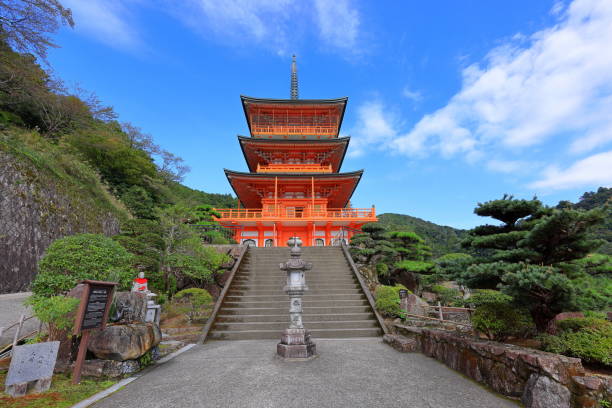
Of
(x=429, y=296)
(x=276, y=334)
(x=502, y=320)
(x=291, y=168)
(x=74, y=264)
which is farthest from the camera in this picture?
(x=291, y=168)

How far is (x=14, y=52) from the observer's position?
13.0 m

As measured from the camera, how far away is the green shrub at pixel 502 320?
159 inches

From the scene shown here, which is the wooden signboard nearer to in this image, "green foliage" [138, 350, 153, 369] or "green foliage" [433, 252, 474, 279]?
"green foliage" [138, 350, 153, 369]

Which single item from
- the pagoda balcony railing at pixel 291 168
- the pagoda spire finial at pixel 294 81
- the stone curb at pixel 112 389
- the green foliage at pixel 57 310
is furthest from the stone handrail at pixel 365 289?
the pagoda spire finial at pixel 294 81

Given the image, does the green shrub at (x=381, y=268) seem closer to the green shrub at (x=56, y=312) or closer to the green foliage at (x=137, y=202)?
the green shrub at (x=56, y=312)

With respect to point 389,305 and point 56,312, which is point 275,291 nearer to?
point 389,305

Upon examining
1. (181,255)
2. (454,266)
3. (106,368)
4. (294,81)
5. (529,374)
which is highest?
(294,81)

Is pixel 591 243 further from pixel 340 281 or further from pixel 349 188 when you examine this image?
pixel 349 188

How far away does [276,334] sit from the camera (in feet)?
23.6

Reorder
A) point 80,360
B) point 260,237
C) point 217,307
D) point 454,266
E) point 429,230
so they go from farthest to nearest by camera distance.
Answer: point 429,230 < point 260,237 < point 217,307 < point 454,266 < point 80,360

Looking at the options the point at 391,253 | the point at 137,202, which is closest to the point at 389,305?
the point at 391,253

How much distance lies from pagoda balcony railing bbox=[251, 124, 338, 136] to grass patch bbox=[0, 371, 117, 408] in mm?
20021

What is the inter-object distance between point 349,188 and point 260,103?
10681 millimetres

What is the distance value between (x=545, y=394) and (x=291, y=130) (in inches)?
851
